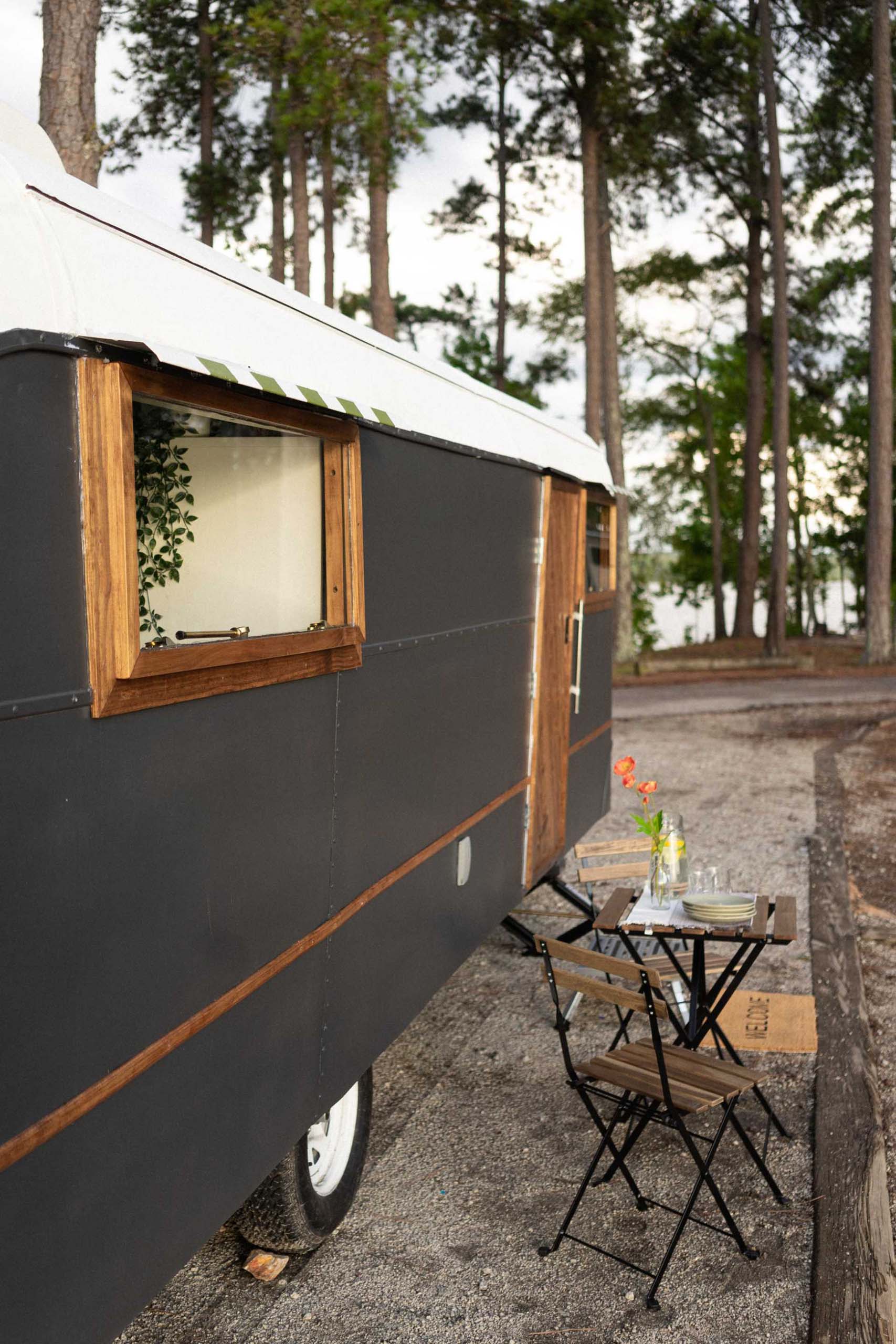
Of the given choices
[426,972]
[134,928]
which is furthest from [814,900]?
[134,928]

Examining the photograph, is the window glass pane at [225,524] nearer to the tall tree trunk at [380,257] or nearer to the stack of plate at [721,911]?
the stack of plate at [721,911]

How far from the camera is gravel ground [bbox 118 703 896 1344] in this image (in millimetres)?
3105

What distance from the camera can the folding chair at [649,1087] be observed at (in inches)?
133

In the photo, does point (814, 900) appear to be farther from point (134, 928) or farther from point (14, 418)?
point (14, 418)

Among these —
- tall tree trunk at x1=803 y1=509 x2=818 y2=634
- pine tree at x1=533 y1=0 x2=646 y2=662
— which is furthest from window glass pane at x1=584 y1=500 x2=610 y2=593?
tall tree trunk at x1=803 y1=509 x2=818 y2=634

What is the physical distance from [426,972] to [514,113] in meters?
24.7

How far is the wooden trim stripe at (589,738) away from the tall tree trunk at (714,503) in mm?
27815

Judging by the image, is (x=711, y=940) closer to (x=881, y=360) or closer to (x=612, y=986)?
(x=612, y=986)

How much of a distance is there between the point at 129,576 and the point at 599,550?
5.08 m

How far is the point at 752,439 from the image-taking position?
28828 millimetres

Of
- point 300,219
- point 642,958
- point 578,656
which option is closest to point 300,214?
point 300,219

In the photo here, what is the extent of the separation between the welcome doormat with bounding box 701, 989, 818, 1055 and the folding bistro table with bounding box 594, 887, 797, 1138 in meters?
0.33

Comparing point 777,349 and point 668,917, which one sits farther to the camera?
point 777,349

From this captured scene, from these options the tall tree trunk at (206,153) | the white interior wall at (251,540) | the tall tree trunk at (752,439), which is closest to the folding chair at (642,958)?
the white interior wall at (251,540)
